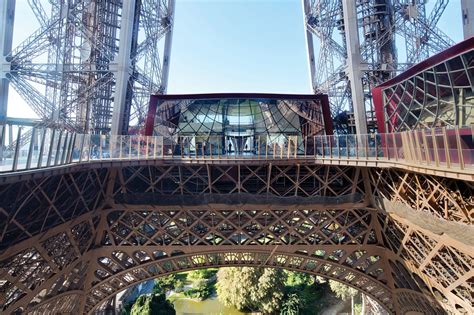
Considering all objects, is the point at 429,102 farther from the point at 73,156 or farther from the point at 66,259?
the point at 66,259

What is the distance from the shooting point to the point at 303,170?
42.1ft

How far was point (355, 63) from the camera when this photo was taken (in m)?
13.3

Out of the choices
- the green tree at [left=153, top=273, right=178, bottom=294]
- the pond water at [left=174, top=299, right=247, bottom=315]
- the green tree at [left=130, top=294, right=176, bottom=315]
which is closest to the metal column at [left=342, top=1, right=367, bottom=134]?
the green tree at [left=130, top=294, right=176, bottom=315]

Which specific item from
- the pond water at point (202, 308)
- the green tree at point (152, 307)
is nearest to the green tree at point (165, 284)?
the pond water at point (202, 308)

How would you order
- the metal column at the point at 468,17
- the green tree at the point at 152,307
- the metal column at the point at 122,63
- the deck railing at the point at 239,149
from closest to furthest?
the deck railing at the point at 239,149 → the metal column at the point at 122,63 → the metal column at the point at 468,17 → the green tree at the point at 152,307

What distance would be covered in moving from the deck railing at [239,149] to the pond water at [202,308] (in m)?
20.4

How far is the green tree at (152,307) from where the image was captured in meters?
19.8

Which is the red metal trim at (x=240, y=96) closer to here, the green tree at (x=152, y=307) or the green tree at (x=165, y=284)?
the green tree at (x=152, y=307)

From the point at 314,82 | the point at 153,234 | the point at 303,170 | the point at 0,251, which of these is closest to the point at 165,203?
the point at 153,234

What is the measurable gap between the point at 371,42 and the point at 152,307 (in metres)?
22.1

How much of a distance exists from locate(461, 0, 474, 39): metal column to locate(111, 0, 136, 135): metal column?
51.8ft

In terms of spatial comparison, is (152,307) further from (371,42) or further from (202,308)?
(371,42)

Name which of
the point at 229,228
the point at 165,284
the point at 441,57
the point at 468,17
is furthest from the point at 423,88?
the point at 165,284

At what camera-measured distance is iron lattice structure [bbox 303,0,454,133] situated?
1320 centimetres
